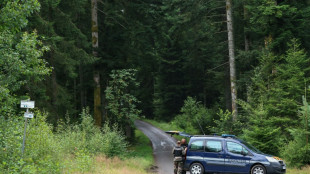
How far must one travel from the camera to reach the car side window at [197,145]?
1618 centimetres

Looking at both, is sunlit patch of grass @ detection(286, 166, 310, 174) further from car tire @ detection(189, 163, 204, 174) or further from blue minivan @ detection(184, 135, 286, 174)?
car tire @ detection(189, 163, 204, 174)

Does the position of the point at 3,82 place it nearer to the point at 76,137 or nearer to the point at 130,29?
the point at 76,137

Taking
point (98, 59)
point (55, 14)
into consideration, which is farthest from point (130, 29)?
point (55, 14)

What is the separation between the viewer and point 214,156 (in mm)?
15805

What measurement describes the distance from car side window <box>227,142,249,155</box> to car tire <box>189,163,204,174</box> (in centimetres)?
161

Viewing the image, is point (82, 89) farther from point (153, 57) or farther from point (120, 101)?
point (120, 101)

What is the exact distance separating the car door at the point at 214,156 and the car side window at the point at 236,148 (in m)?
0.38

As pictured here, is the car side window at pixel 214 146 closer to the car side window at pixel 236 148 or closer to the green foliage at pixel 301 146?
the car side window at pixel 236 148

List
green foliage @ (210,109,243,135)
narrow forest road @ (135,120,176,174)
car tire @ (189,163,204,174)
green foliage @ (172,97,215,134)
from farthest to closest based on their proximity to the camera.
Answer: green foliage @ (172,97,215,134) → green foliage @ (210,109,243,135) → narrow forest road @ (135,120,176,174) → car tire @ (189,163,204,174)

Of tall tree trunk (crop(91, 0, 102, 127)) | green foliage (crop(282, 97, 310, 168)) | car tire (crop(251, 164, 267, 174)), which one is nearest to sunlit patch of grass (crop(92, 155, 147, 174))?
car tire (crop(251, 164, 267, 174))

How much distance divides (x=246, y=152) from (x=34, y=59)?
10148 millimetres

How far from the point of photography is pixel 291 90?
802 inches

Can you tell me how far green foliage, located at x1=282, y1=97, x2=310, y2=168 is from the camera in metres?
15.8

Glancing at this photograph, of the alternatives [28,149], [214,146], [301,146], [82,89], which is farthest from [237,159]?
[82,89]
